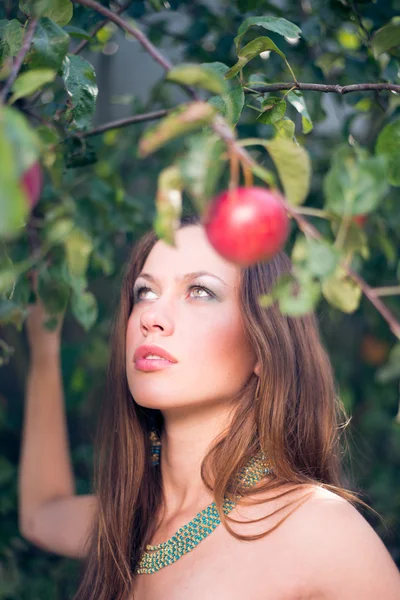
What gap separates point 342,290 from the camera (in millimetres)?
634

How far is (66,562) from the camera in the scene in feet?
6.83

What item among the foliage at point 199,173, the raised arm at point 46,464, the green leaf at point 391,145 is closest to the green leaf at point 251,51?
the foliage at point 199,173

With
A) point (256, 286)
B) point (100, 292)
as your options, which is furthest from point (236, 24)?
point (100, 292)

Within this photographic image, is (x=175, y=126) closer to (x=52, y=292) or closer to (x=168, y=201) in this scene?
(x=168, y=201)

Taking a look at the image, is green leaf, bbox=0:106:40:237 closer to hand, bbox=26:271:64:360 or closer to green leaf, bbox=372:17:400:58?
green leaf, bbox=372:17:400:58

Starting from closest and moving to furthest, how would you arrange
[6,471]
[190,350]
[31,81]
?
[31,81], [190,350], [6,471]

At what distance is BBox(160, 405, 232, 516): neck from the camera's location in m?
1.40

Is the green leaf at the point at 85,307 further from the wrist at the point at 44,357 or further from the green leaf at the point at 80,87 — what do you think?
the wrist at the point at 44,357

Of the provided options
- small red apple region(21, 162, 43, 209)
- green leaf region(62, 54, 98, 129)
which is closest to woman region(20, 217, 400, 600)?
green leaf region(62, 54, 98, 129)

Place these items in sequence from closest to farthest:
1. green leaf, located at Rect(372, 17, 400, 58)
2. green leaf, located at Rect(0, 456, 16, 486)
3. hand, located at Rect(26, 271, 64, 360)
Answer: green leaf, located at Rect(372, 17, 400, 58) < hand, located at Rect(26, 271, 64, 360) < green leaf, located at Rect(0, 456, 16, 486)

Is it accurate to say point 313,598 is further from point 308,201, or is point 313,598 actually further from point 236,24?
point 236,24

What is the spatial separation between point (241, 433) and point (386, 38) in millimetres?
744

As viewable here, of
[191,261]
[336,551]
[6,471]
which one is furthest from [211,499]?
[6,471]

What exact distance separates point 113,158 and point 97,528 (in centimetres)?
98
